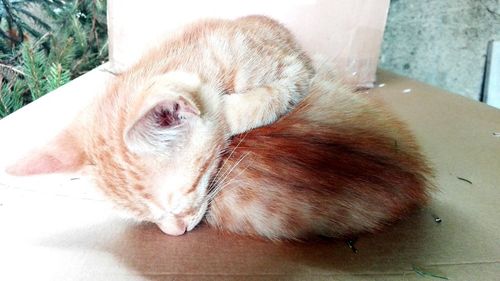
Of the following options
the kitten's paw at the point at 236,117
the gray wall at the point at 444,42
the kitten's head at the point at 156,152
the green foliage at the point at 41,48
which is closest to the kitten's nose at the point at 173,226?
the kitten's head at the point at 156,152

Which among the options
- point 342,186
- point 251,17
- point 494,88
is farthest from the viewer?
point 494,88

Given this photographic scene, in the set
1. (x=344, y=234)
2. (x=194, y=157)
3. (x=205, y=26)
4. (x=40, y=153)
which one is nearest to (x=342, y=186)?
(x=344, y=234)

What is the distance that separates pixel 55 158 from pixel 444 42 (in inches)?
26.6

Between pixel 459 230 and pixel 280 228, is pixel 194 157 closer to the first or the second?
pixel 280 228

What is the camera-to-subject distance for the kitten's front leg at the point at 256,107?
23.0 inches

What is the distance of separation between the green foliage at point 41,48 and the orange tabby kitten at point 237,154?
7 centimetres

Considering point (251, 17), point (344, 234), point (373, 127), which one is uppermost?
point (251, 17)

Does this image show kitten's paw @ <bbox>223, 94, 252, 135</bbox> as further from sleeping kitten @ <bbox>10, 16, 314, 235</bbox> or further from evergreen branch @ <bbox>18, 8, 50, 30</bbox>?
evergreen branch @ <bbox>18, 8, 50, 30</bbox>

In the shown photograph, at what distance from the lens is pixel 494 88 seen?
2.62 feet

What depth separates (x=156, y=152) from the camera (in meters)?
0.56

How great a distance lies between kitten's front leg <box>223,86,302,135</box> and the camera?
585 mm

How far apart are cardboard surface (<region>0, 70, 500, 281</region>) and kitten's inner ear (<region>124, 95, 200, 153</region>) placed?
0.11 meters

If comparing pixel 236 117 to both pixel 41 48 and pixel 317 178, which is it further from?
pixel 41 48

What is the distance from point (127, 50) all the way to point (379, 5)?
1.19 ft
